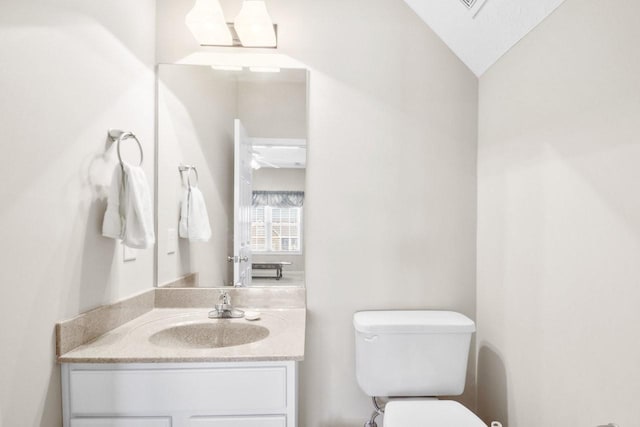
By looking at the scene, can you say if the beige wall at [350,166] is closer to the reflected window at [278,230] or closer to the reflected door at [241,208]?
the reflected window at [278,230]

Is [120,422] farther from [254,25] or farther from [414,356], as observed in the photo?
[254,25]

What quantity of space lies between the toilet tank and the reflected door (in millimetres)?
629

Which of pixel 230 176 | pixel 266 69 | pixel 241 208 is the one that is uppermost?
pixel 266 69

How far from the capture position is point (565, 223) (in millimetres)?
1133

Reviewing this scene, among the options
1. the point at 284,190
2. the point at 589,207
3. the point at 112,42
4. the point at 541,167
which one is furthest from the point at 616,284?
the point at 112,42

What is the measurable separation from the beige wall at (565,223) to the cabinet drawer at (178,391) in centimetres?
94

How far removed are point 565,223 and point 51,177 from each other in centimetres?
163

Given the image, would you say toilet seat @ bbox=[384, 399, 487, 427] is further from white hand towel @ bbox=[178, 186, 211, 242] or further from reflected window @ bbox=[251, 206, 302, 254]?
white hand towel @ bbox=[178, 186, 211, 242]

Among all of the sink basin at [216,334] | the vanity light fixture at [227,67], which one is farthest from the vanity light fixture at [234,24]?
the sink basin at [216,334]

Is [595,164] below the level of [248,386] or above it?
above

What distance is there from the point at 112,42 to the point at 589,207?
5.80 feet

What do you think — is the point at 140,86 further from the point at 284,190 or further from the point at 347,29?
the point at 347,29

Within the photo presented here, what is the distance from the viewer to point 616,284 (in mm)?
951

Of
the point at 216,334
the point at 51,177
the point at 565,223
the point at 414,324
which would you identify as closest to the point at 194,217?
the point at 216,334
